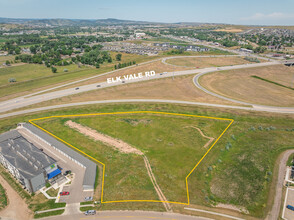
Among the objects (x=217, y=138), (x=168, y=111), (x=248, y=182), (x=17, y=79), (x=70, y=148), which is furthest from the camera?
(x=17, y=79)

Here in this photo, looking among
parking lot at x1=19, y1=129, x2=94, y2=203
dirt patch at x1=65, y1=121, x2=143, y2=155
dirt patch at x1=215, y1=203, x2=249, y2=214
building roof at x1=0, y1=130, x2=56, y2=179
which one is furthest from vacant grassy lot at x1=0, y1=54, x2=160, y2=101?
dirt patch at x1=215, y1=203, x2=249, y2=214

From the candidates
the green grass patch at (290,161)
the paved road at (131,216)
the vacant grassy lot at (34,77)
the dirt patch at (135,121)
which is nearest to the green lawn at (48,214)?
the paved road at (131,216)

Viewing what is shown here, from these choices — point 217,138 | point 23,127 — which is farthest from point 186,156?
point 23,127

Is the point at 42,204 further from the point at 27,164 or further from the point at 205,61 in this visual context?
the point at 205,61

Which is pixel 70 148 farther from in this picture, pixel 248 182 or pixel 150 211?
pixel 248 182

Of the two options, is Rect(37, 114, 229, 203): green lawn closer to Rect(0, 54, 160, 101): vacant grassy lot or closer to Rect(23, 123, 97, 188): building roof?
Rect(23, 123, 97, 188): building roof

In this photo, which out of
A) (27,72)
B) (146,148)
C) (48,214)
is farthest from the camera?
(27,72)

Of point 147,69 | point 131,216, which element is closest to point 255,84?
point 147,69
